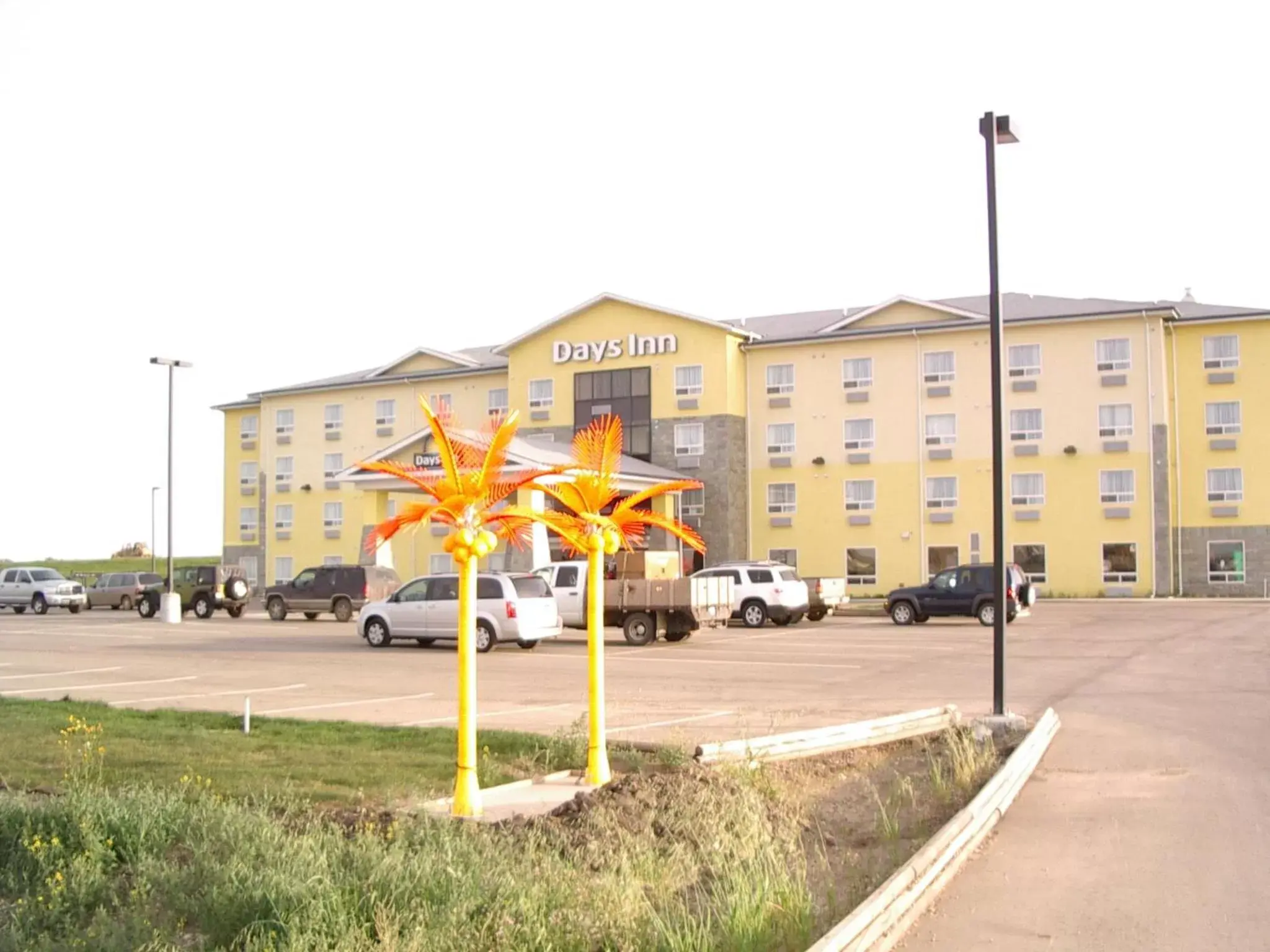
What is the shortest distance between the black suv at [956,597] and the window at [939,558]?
1504cm

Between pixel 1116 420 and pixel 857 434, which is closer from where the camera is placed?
pixel 1116 420

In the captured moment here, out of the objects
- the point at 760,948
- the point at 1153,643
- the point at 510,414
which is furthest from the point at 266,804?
the point at 1153,643

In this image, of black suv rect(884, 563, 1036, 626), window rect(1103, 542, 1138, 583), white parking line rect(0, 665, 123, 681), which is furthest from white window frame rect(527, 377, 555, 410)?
white parking line rect(0, 665, 123, 681)

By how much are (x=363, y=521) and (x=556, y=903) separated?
55884 millimetres

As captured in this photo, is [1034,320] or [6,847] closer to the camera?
[6,847]

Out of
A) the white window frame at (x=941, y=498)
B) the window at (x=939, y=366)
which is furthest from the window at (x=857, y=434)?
the window at (x=939, y=366)

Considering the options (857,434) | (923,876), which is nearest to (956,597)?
(857,434)

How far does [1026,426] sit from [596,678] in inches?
1741

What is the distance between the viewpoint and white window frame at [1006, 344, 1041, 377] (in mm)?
50281

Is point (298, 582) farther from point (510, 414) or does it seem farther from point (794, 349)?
point (510, 414)

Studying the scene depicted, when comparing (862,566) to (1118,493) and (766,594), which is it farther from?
(766,594)

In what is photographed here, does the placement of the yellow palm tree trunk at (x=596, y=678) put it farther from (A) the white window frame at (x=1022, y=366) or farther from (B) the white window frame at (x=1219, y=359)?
(B) the white window frame at (x=1219, y=359)

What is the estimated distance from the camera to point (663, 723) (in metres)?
14.2

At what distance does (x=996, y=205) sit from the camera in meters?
13.4
